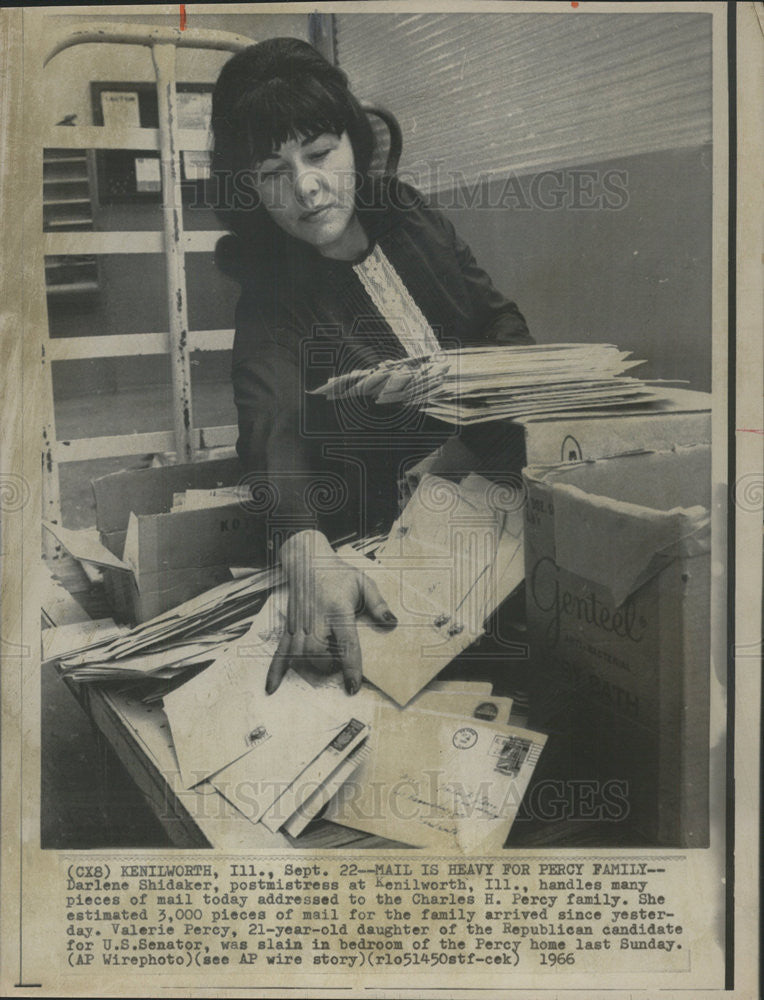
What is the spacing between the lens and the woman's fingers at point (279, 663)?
145cm

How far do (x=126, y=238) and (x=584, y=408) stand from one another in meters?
0.99

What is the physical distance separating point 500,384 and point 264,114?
72cm

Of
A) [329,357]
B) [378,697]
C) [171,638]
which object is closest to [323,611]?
[378,697]

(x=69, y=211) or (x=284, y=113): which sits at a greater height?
(x=284, y=113)

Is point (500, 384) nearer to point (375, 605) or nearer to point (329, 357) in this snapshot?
point (329, 357)

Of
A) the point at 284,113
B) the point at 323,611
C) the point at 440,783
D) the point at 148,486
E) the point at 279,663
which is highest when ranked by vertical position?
the point at 284,113

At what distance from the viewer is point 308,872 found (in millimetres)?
1439

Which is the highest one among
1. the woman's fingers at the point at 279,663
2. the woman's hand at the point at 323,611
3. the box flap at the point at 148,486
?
the box flap at the point at 148,486

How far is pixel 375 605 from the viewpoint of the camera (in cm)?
146

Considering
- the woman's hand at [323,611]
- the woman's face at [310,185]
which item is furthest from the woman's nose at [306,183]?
the woman's hand at [323,611]

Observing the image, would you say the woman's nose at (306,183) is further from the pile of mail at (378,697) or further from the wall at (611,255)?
the pile of mail at (378,697)

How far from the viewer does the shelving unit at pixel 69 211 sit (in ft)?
4.78
